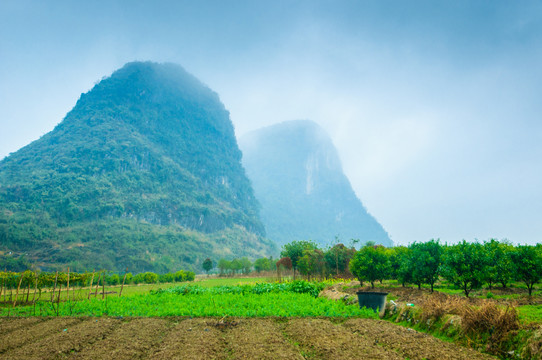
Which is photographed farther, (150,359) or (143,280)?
(143,280)

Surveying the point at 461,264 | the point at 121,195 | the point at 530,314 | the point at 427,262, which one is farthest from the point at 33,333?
the point at 121,195

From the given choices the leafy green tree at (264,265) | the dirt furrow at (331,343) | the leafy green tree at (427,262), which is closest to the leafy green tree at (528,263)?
the leafy green tree at (427,262)

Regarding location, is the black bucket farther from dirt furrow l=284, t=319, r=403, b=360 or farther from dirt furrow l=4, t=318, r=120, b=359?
dirt furrow l=4, t=318, r=120, b=359

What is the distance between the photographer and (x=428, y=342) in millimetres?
8156

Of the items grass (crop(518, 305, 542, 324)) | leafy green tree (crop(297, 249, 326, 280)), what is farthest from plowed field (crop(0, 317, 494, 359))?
leafy green tree (crop(297, 249, 326, 280))

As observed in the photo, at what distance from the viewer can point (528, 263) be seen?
44.4 feet

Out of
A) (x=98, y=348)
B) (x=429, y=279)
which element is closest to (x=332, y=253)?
(x=429, y=279)

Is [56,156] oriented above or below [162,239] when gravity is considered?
above

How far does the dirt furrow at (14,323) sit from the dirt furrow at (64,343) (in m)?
2.13

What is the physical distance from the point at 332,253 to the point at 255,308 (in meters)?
20.9

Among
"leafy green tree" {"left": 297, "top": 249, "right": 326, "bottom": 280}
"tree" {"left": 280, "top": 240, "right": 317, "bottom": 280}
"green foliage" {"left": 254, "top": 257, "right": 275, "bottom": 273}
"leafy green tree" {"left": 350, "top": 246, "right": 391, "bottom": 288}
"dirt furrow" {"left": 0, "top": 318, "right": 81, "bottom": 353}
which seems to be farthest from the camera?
"green foliage" {"left": 254, "top": 257, "right": 275, "bottom": 273}

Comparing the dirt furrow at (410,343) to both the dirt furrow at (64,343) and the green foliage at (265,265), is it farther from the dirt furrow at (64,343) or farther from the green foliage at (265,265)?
the green foliage at (265,265)

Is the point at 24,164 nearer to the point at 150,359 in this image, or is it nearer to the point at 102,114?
the point at 102,114

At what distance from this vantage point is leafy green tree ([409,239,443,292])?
54.2 ft
